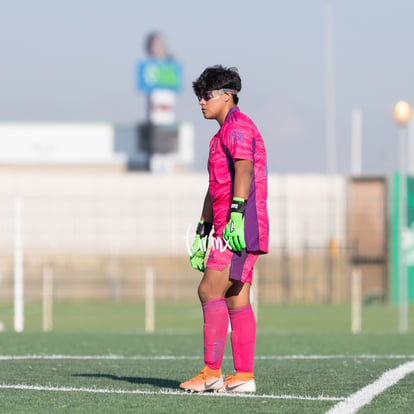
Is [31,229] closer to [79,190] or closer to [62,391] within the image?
[79,190]

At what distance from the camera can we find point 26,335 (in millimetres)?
15172

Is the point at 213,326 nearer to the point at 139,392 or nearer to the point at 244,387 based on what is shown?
the point at 244,387

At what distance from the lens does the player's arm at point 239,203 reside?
778 cm

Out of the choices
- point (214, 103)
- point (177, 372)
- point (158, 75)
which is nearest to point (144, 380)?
point (177, 372)

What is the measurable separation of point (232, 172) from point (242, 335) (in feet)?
3.56

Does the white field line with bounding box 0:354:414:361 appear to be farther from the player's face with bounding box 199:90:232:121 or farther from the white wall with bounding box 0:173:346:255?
the white wall with bounding box 0:173:346:255

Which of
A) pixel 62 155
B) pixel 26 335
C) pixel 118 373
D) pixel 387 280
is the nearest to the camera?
pixel 118 373

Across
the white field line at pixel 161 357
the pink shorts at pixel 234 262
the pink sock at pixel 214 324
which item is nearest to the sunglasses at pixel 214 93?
the pink shorts at pixel 234 262

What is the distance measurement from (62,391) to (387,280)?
1476 inches

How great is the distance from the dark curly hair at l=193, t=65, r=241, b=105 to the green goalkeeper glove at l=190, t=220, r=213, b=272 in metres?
0.92

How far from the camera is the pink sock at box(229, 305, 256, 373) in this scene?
8.10 metres

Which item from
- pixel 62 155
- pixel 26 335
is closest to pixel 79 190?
pixel 26 335

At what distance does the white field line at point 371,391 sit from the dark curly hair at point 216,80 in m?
2.15

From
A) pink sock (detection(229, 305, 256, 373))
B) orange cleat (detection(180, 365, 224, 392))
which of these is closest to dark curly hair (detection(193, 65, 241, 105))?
pink sock (detection(229, 305, 256, 373))
